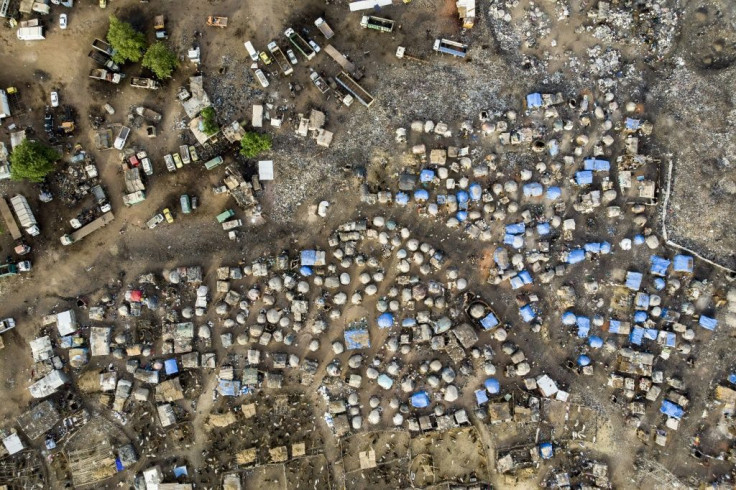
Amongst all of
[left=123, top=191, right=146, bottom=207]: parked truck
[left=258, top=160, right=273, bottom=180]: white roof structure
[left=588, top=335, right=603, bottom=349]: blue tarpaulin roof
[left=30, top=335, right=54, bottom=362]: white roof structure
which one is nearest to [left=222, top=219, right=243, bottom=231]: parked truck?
[left=258, top=160, right=273, bottom=180]: white roof structure

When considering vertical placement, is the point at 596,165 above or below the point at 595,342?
above

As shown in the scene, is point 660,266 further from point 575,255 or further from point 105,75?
point 105,75

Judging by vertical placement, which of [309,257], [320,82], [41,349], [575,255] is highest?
[320,82]

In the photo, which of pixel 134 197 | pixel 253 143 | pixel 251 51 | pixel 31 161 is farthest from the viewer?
pixel 251 51

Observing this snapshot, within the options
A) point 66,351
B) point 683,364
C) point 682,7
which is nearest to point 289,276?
point 66,351

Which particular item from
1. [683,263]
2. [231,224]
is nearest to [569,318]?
[683,263]

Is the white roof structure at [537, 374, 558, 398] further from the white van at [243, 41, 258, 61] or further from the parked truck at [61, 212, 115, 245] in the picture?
the parked truck at [61, 212, 115, 245]
